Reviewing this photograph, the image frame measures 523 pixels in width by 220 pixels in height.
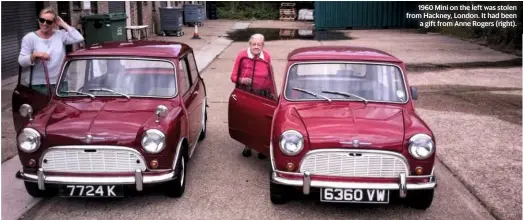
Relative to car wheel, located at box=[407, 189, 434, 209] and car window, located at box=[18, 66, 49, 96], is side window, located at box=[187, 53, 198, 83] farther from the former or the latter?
car wheel, located at box=[407, 189, 434, 209]

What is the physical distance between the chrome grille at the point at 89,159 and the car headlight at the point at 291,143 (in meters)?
1.31

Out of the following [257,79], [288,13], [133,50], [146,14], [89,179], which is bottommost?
[89,179]

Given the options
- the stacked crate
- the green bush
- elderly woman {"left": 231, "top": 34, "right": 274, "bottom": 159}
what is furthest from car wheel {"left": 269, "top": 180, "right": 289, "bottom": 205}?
the green bush

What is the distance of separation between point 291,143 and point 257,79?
5.54ft

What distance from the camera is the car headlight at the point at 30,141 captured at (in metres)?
4.64

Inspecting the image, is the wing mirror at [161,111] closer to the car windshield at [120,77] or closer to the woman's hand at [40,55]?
the car windshield at [120,77]

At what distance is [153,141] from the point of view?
4.71 m

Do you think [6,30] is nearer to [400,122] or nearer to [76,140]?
[76,140]

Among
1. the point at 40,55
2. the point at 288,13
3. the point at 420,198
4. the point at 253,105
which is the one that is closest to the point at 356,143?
the point at 420,198

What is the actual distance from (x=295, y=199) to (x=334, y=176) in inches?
31.8

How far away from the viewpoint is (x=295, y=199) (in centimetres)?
522

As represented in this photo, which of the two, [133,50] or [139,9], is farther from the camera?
[139,9]

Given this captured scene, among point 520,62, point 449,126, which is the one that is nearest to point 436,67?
point 520,62

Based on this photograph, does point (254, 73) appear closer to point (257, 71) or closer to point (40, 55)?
point (257, 71)
